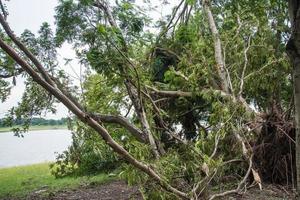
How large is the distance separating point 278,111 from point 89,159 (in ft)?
17.3

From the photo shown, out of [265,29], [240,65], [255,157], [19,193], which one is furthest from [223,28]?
[19,193]

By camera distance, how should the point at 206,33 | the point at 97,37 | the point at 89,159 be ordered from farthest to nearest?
the point at 89,159 → the point at 206,33 → the point at 97,37

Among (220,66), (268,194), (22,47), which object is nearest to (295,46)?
(22,47)

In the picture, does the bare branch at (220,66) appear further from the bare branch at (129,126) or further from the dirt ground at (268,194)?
the bare branch at (129,126)

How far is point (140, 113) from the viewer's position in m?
3.55

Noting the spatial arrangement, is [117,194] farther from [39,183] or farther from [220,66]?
[39,183]

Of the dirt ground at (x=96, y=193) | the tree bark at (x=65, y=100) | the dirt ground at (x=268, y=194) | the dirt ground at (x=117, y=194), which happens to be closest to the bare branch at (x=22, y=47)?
the tree bark at (x=65, y=100)

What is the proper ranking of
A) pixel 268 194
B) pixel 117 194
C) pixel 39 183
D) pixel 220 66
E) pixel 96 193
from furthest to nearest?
1. pixel 39 183
2. pixel 220 66
3. pixel 96 193
4. pixel 117 194
5. pixel 268 194

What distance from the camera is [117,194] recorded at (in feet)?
21.7

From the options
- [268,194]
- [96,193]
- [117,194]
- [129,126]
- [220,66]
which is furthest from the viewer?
[220,66]

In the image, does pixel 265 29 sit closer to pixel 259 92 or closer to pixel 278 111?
pixel 259 92

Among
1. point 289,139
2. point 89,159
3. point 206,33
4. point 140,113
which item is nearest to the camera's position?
point 140,113

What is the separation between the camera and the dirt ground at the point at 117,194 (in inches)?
215

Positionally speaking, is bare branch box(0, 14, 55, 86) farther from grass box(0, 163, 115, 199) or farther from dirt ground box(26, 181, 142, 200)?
grass box(0, 163, 115, 199)
